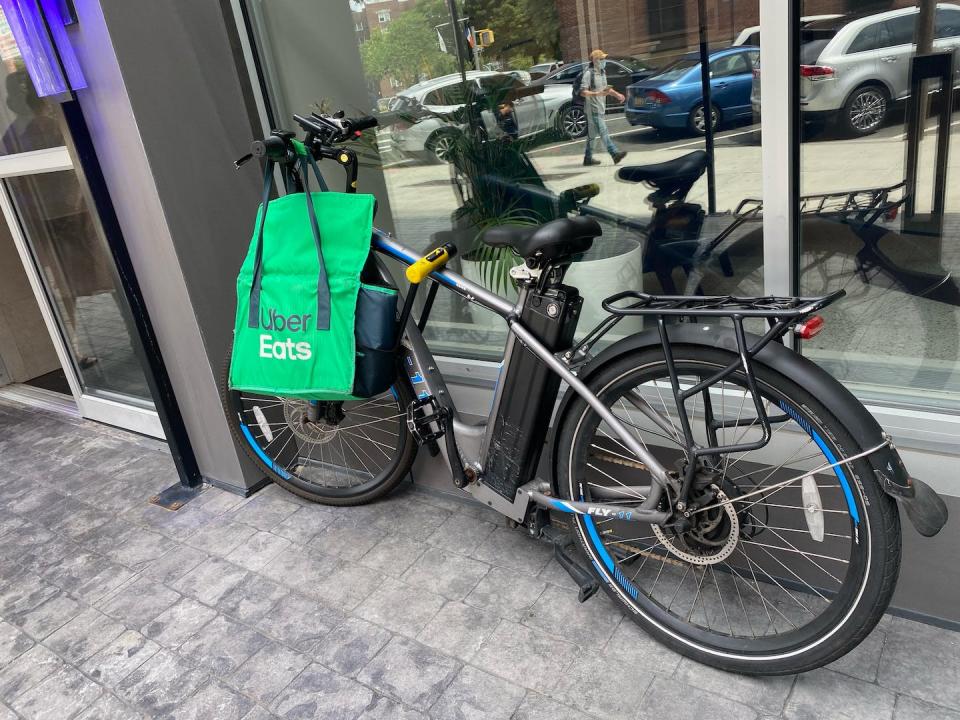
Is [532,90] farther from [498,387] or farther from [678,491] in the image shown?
[678,491]

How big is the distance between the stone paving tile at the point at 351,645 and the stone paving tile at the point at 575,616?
474mm

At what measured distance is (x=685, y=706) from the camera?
6.45 feet

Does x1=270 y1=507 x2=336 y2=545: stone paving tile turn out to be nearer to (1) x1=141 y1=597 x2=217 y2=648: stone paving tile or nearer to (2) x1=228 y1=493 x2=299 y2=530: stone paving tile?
(2) x1=228 y1=493 x2=299 y2=530: stone paving tile

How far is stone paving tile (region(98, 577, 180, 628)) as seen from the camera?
260 centimetres

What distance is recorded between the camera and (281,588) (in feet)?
8.69

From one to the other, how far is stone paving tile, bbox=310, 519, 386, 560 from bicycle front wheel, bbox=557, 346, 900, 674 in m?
0.91

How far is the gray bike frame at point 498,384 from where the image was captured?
2.03m

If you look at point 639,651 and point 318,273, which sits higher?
point 318,273

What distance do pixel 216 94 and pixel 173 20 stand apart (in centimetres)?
28

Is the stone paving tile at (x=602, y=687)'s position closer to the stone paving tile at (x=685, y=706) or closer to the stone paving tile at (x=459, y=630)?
the stone paving tile at (x=685, y=706)

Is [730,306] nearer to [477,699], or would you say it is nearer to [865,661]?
[865,661]

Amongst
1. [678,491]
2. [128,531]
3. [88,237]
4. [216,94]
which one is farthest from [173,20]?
[678,491]

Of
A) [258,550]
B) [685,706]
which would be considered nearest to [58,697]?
[258,550]

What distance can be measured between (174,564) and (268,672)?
83 centimetres
